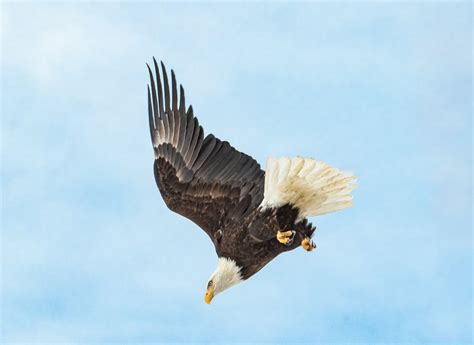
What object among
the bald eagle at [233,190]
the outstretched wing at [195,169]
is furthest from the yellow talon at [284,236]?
the outstretched wing at [195,169]

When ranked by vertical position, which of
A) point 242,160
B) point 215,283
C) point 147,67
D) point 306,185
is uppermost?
point 147,67

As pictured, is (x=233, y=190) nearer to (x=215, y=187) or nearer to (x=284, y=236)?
(x=215, y=187)

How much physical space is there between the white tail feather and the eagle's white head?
2.90ft

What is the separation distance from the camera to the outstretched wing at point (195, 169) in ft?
37.9

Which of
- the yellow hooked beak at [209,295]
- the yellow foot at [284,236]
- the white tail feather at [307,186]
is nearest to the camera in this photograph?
the white tail feather at [307,186]

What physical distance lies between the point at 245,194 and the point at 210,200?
50 centimetres

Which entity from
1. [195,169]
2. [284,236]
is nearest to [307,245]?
[284,236]

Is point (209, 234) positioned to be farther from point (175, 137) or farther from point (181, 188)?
point (175, 137)

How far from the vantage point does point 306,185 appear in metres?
10.8

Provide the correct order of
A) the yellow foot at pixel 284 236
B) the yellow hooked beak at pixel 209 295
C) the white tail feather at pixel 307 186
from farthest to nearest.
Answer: the yellow hooked beak at pixel 209 295 < the yellow foot at pixel 284 236 < the white tail feather at pixel 307 186

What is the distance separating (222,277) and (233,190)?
1098mm

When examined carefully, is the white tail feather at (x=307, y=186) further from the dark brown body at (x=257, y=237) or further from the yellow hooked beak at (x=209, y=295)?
the yellow hooked beak at (x=209, y=295)

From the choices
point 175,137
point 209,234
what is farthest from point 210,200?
point 175,137

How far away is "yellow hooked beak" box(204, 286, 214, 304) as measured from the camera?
1114 centimetres
